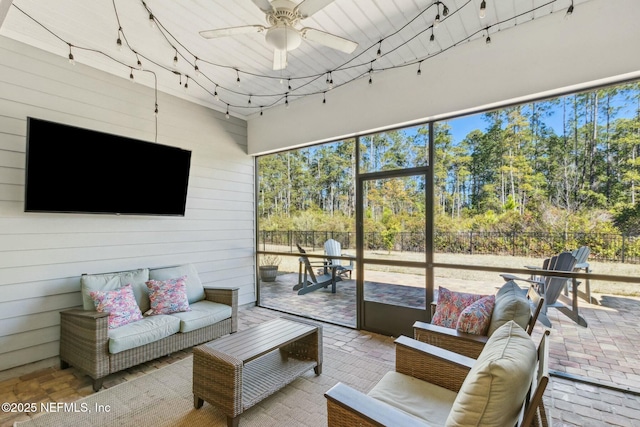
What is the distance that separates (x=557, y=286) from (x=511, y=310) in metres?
1.15

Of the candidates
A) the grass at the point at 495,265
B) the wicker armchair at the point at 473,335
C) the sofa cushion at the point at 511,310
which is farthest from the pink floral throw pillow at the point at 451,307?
the grass at the point at 495,265

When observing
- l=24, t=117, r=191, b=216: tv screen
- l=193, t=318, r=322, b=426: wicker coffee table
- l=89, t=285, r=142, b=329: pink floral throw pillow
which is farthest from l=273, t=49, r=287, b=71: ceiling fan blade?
l=89, t=285, r=142, b=329: pink floral throw pillow

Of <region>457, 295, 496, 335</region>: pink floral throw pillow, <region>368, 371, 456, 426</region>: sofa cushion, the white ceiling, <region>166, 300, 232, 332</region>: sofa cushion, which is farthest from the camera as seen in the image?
<region>166, 300, 232, 332</region>: sofa cushion

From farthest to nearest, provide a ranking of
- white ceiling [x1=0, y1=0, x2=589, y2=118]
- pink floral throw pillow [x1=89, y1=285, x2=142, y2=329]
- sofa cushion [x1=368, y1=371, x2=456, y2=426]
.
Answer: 1. pink floral throw pillow [x1=89, y1=285, x2=142, y2=329]
2. white ceiling [x1=0, y1=0, x2=589, y2=118]
3. sofa cushion [x1=368, y1=371, x2=456, y2=426]

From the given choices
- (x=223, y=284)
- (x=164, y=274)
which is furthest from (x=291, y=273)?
(x=164, y=274)

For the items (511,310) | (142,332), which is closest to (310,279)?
(142,332)

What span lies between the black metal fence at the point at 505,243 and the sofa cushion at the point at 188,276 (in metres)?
1.69

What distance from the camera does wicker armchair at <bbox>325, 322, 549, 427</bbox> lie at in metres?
1.11

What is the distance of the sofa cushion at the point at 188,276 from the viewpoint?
3.70 metres

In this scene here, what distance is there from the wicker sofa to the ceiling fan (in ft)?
8.86

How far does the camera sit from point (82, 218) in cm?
331

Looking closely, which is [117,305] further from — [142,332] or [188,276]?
[188,276]

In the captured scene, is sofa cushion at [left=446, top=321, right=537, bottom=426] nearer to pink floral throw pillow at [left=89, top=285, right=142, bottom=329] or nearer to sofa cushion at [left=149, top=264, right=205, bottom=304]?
pink floral throw pillow at [left=89, top=285, right=142, bottom=329]

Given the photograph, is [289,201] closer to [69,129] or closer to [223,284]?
[223,284]
